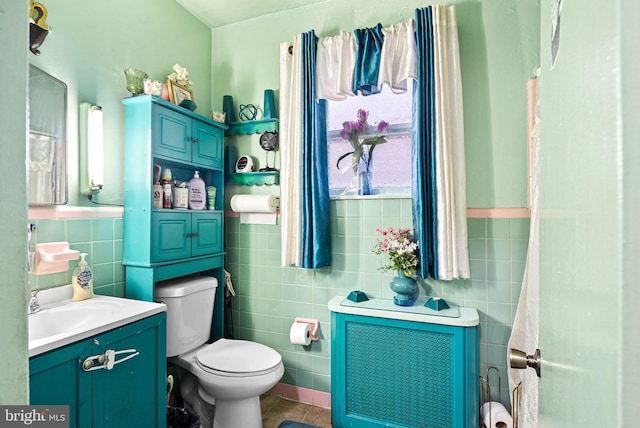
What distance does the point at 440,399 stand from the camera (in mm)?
1649

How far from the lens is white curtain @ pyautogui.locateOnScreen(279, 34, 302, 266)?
2.08 meters

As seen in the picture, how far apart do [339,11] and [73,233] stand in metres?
2.04

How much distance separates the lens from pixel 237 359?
1799mm

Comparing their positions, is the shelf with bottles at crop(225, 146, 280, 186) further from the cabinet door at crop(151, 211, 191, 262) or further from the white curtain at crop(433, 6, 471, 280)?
the white curtain at crop(433, 6, 471, 280)

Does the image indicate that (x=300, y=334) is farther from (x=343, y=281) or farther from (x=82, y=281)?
(x=82, y=281)

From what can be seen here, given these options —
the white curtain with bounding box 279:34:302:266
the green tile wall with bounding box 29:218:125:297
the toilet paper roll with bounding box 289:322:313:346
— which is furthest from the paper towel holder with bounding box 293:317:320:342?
the green tile wall with bounding box 29:218:125:297

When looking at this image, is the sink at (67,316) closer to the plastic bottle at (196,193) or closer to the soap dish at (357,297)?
the plastic bottle at (196,193)

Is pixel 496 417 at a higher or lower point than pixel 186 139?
lower

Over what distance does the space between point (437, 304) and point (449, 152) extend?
84cm

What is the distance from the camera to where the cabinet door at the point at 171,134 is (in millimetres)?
1737

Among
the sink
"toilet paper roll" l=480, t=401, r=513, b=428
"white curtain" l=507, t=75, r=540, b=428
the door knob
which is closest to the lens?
the door knob

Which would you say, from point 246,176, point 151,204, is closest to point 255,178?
point 246,176

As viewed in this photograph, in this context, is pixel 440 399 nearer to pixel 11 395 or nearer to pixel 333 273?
pixel 333 273

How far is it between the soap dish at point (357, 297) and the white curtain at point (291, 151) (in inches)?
15.5
